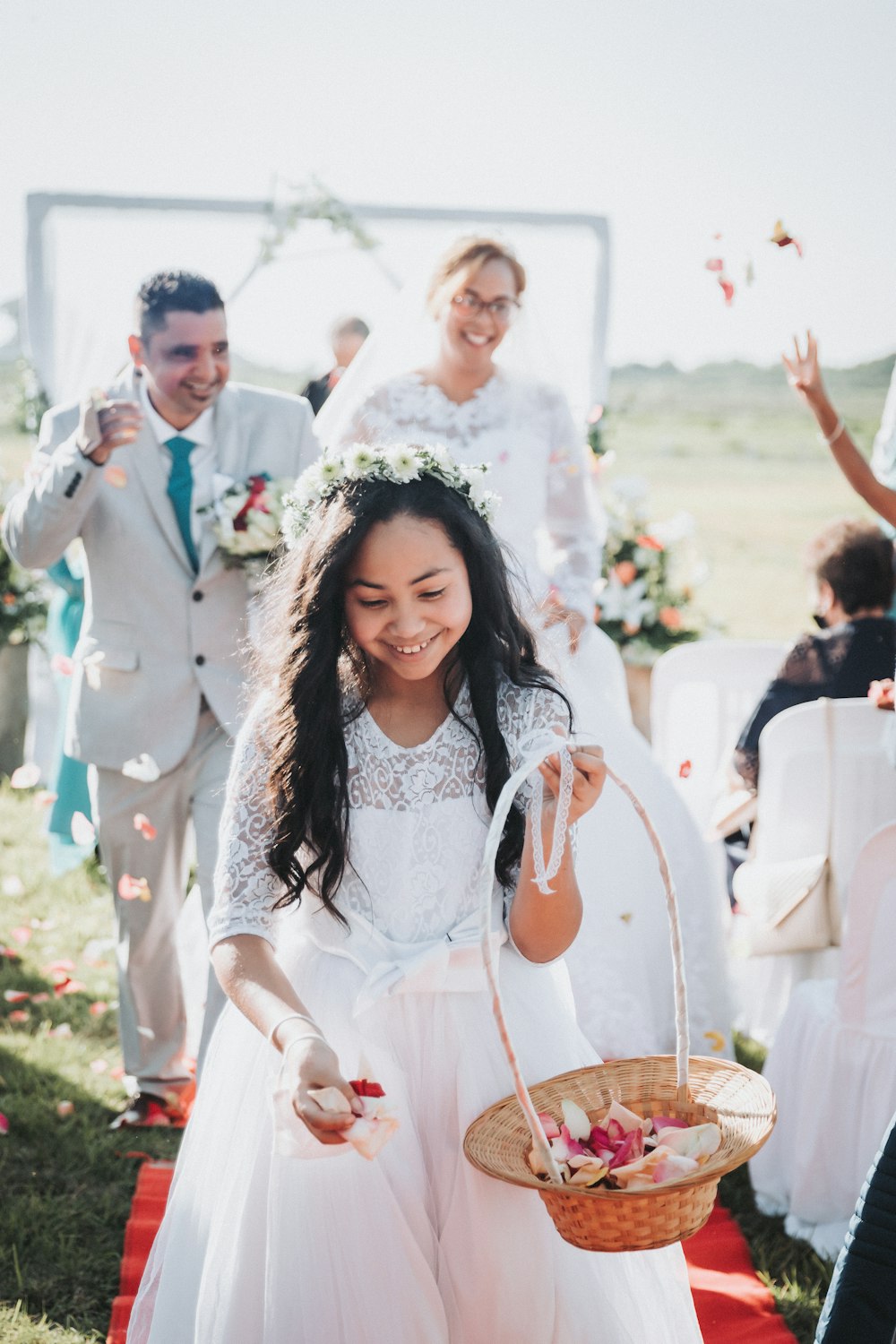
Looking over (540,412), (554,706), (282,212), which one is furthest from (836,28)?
(554,706)

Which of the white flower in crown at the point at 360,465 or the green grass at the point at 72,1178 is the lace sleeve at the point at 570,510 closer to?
Answer: the green grass at the point at 72,1178

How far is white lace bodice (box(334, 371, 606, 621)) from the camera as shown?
4383mm

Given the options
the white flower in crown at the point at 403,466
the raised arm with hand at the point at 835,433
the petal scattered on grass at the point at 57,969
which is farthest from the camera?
the petal scattered on grass at the point at 57,969

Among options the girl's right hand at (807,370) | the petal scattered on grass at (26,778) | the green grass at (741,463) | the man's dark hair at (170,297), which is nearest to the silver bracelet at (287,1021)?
the man's dark hair at (170,297)

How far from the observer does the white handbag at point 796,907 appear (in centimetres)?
372

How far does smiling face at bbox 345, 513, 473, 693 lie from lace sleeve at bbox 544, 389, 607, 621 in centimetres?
231

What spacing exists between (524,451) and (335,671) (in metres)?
2.29

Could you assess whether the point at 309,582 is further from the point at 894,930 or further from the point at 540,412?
the point at 540,412

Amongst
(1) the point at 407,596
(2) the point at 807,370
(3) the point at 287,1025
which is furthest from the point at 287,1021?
(2) the point at 807,370

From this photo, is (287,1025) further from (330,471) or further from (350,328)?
(350,328)

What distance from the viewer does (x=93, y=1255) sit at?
10.5ft

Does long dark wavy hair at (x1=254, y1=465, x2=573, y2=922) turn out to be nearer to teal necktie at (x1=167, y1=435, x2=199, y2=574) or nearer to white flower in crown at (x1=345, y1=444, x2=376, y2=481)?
white flower in crown at (x1=345, y1=444, x2=376, y2=481)

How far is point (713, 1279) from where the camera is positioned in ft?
10.0

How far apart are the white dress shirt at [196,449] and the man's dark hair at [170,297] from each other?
8.1 inches
